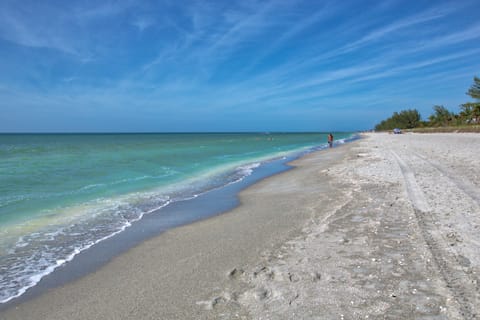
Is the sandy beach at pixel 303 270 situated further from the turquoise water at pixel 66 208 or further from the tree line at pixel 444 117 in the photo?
the tree line at pixel 444 117

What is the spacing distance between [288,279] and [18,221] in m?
7.99

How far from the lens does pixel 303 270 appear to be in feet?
13.7

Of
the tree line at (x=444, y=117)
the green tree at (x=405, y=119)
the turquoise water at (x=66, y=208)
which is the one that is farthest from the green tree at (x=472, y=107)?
the turquoise water at (x=66, y=208)

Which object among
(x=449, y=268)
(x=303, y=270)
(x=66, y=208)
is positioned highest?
(x=449, y=268)

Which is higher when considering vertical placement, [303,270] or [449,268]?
[449,268]

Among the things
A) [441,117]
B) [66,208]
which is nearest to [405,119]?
[441,117]

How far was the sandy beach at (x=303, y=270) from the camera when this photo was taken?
3297mm

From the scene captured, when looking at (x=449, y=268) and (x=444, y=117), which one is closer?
(x=449, y=268)

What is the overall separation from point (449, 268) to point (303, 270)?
73.1 inches

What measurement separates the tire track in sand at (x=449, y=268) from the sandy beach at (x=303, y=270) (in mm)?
13

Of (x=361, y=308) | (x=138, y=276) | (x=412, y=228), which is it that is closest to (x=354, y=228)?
(x=412, y=228)

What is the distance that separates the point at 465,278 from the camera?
3.57 meters

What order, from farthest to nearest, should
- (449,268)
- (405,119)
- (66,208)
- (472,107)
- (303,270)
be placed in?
(405,119) → (472,107) → (66,208) → (303,270) → (449,268)

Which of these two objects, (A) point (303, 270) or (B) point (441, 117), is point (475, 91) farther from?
(A) point (303, 270)
